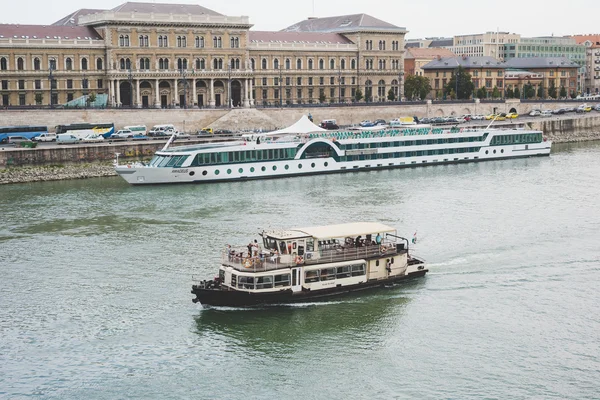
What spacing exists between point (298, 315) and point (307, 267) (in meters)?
1.80

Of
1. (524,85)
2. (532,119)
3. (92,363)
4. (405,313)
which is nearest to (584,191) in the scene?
(405,313)

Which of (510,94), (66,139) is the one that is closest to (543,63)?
(510,94)

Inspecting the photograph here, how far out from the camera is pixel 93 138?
70.5 m

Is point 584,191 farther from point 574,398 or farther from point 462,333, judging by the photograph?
point 574,398

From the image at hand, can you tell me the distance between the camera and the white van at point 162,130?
Answer: 75125 millimetres

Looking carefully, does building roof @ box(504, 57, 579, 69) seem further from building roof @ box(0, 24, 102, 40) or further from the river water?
the river water

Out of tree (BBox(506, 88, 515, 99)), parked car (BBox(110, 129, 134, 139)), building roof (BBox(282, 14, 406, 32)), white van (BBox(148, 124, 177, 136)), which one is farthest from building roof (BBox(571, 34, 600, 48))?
parked car (BBox(110, 129, 134, 139))

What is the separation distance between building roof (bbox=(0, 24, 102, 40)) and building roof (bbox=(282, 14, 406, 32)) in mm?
32428

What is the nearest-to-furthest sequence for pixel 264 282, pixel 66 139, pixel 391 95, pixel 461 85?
pixel 264 282 → pixel 66 139 → pixel 391 95 → pixel 461 85

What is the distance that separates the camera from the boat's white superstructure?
58.1 m

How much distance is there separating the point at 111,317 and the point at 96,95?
2431 inches

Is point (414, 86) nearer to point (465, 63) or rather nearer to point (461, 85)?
point (461, 85)

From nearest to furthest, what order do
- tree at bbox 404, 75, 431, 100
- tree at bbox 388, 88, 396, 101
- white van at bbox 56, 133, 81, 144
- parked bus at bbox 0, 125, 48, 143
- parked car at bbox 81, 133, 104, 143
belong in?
parked car at bbox 81, 133, 104, 143 < white van at bbox 56, 133, 81, 144 < parked bus at bbox 0, 125, 48, 143 < tree at bbox 388, 88, 396, 101 < tree at bbox 404, 75, 431, 100

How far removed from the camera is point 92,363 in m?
25.2
